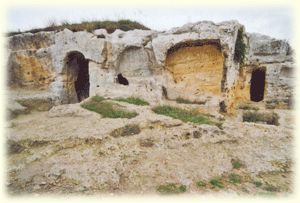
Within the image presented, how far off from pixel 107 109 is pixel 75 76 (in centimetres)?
634

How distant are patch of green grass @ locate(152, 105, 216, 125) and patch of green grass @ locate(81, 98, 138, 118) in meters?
1.26

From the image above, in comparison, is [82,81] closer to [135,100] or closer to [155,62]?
[155,62]

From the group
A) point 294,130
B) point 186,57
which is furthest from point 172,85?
point 294,130

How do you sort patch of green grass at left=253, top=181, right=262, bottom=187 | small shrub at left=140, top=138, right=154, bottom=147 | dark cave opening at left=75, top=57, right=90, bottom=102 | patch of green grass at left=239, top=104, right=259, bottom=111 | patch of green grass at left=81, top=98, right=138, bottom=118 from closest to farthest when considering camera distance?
patch of green grass at left=253, top=181, right=262, bottom=187, small shrub at left=140, top=138, right=154, bottom=147, patch of green grass at left=81, top=98, right=138, bottom=118, patch of green grass at left=239, top=104, right=259, bottom=111, dark cave opening at left=75, top=57, right=90, bottom=102

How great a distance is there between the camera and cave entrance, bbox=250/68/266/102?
1953cm

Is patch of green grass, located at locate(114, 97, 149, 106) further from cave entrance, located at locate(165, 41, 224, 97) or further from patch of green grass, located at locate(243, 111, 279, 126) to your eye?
patch of green grass, located at locate(243, 111, 279, 126)

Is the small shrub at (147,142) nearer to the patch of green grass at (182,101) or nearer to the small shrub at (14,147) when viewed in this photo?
the small shrub at (14,147)

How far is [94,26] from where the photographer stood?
17.9 meters

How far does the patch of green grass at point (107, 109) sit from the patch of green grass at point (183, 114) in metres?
1.26

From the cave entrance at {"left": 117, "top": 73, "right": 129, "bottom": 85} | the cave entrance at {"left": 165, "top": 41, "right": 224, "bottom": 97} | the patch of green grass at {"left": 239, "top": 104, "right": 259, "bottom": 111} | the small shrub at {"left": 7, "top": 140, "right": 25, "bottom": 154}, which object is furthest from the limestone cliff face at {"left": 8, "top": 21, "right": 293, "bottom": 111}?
the small shrub at {"left": 7, "top": 140, "right": 25, "bottom": 154}

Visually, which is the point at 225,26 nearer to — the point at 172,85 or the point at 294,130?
the point at 172,85

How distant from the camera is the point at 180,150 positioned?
9680mm

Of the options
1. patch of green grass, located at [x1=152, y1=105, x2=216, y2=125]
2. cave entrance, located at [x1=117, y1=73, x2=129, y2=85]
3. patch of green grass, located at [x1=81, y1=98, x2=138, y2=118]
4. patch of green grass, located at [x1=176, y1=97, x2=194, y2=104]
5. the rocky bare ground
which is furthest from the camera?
cave entrance, located at [x1=117, y1=73, x2=129, y2=85]

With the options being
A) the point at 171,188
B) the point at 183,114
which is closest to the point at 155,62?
the point at 183,114
